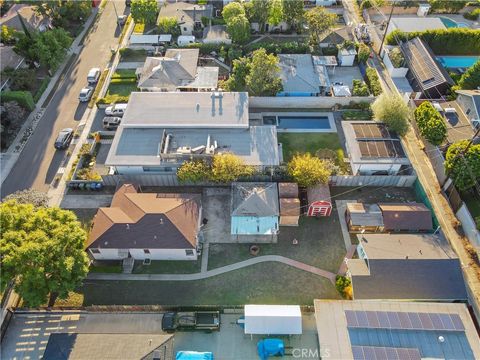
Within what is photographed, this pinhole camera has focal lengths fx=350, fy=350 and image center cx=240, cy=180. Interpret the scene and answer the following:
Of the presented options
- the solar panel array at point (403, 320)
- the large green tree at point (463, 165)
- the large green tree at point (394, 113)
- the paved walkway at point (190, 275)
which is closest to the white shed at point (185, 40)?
the large green tree at point (394, 113)

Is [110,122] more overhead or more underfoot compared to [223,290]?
more overhead

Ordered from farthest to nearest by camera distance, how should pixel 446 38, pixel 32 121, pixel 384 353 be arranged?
pixel 446 38
pixel 32 121
pixel 384 353

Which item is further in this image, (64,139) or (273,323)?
(64,139)

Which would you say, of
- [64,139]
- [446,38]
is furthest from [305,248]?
[446,38]

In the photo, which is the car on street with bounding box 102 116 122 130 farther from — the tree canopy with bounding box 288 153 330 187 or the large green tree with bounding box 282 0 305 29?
the large green tree with bounding box 282 0 305 29

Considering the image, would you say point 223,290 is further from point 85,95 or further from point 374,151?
point 85,95

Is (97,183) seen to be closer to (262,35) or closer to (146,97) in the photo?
(146,97)

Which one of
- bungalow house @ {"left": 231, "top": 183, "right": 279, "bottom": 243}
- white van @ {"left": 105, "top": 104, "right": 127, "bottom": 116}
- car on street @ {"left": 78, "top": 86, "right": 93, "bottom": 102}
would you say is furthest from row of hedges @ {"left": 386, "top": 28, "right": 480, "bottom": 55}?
car on street @ {"left": 78, "top": 86, "right": 93, "bottom": 102}
